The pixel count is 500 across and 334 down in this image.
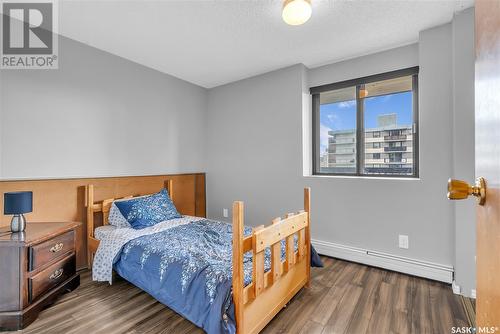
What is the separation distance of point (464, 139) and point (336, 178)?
1206 mm

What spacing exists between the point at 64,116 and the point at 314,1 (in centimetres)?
259

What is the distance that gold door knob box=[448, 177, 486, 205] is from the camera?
568mm

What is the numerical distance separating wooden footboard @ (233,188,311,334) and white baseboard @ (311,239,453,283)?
33.9 inches

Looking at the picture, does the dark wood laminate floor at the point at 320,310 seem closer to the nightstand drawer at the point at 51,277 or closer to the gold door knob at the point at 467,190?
the nightstand drawer at the point at 51,277

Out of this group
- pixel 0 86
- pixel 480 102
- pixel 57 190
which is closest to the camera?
pixel 480 102

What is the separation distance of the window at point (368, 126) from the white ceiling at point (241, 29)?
40 centimetres

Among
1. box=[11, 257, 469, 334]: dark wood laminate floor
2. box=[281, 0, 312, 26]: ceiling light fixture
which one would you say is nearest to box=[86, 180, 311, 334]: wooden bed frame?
box=[11, 257, 469, 334]: dark wood laminate floor

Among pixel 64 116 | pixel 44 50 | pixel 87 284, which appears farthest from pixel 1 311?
pixel 44 50

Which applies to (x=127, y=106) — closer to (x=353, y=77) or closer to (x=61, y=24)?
(x=61, y=24)

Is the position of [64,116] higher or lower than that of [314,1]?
lower

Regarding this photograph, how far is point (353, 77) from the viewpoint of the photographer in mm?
2873

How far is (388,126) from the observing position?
2727 millimetres

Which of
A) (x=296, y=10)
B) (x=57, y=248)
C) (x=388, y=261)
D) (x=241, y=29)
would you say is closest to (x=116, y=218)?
(x=57, y=248)

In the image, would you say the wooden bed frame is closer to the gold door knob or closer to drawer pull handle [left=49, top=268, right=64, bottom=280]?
the gold door knob
